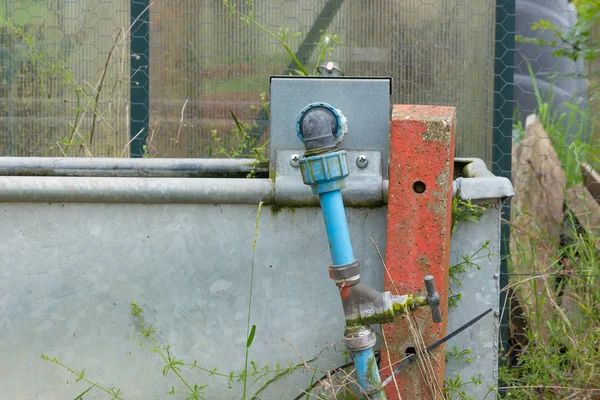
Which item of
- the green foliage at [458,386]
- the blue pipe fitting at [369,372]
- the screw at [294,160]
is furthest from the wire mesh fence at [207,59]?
the blue pipe fitting at [369,372]

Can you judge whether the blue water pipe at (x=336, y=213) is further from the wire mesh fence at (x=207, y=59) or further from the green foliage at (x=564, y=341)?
the wire mesh fence at (x=207, y=59)

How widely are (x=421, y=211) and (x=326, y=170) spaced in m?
0.25

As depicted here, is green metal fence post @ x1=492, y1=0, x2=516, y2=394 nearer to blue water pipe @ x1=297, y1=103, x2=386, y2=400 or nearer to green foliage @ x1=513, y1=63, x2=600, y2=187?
green foliage @ x1=513, y1=63, x2=600, y2=187

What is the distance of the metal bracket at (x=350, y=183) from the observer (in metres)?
1.84

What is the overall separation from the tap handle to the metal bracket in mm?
271

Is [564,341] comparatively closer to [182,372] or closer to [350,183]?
[350,183]

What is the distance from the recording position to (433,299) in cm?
167

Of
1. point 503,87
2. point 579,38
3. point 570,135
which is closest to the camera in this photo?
point 503,87

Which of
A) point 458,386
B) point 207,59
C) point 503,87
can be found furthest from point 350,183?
point 207,59

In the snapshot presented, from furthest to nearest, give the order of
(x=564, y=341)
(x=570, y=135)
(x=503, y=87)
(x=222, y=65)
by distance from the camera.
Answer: (x=570, y=135)
(x=222, y=65)
(x=503, y=87)
(x=564, y=341)

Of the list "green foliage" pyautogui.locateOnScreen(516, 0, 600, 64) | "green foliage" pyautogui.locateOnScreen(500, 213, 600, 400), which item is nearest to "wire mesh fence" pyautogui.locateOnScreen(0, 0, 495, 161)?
"green foliage" pyautogui.locateOnScreen(516, 0, 600, 64)

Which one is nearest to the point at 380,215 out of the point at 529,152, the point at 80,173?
the point at 80,173

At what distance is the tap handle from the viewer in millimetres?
1646

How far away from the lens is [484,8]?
370 centimetres
